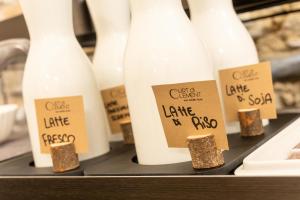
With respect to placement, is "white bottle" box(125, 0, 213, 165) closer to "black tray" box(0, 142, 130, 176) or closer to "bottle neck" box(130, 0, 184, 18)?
"bottle neck" box(130, 0, 184, 18)

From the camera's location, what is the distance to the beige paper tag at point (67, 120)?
2.35 ft

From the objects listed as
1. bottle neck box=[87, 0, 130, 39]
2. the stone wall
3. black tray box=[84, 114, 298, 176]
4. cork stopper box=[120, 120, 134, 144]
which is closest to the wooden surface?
black tray box=[84, 114, 298, 176]

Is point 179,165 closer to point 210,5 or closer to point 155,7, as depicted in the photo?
point 155,7

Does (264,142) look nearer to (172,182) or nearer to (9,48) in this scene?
(172,182)

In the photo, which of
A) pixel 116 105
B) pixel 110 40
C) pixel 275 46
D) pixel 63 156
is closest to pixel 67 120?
pixel 63 156

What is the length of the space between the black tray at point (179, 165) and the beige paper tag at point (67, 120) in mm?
48

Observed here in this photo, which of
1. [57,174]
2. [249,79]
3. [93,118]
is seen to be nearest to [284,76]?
[249,79]

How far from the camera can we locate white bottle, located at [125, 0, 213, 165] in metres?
0.63

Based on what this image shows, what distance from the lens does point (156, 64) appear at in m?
0.63

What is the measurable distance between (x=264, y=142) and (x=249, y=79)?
0.40 feet

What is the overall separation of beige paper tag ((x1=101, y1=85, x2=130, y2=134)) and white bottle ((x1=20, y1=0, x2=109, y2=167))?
0.19 ft

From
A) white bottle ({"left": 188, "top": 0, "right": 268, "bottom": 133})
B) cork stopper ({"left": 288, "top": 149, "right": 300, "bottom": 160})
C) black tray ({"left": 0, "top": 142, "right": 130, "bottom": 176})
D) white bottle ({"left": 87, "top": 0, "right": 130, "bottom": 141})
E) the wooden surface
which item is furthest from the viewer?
white bottle ({"left": 87, "top": 0, "right": 130, "bottom": 141})

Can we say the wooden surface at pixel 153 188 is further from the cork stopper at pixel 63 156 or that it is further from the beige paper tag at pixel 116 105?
the beige paper tag at pixel 116 105

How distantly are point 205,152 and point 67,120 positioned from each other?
10.1 inches
